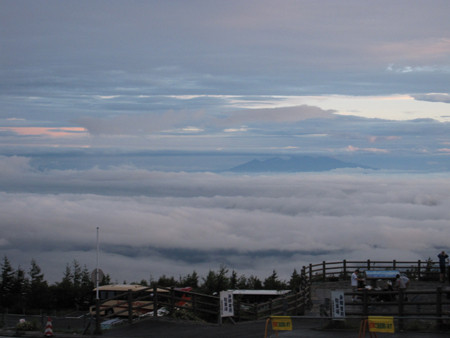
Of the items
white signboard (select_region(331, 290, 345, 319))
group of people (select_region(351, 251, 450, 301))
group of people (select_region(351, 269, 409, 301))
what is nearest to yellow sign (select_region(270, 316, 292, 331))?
white signboard (select_region(331, 290, 345, 319))

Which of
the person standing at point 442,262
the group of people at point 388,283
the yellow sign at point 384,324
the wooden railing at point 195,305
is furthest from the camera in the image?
the person standing at point 442,262

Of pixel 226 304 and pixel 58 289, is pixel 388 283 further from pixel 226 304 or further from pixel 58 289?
pixel 58 289

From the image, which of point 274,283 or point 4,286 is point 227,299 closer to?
point 274,283

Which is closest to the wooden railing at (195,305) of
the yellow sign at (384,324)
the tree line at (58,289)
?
the yellow sign at (384,324)

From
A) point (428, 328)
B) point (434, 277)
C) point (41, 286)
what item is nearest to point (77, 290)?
point (41, 286)

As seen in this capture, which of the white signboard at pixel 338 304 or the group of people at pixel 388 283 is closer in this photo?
the white signboard at pixel 338 304

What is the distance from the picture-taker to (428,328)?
20672 mm

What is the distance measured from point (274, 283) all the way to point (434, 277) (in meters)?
51.4

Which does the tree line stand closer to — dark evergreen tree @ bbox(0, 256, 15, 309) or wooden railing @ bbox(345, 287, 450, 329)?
dark evergreen tree @ bbox(0, 256, 15, 309)

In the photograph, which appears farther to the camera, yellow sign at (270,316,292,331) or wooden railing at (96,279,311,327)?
wooden railing at (96,279,311,327)

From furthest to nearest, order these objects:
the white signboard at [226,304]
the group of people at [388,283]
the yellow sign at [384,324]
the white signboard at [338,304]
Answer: the group of people at [388,283] → the white signboard at [226,304] → the white signboard at [338,304] → the yellow sign at [384,324]

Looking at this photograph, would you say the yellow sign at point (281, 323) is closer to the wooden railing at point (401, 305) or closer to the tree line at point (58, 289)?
the wooden railing at point (401, 305)

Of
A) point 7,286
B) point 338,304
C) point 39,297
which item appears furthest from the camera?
point 7,286

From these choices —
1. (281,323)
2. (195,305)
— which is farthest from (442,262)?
(281,323)
